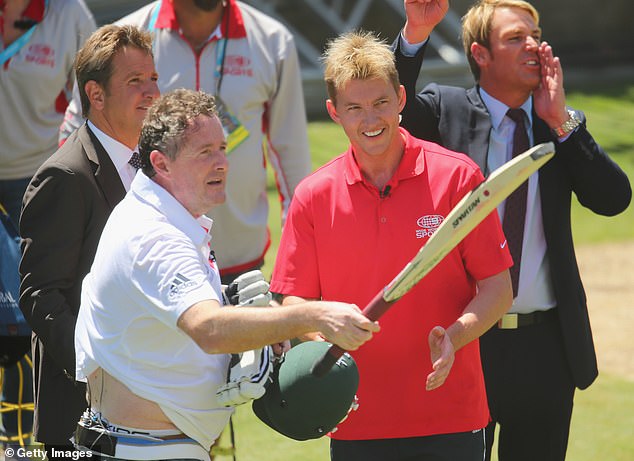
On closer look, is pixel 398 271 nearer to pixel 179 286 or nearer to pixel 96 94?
pixel 179 286

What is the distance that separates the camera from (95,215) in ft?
14.4

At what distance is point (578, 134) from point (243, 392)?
2.16 metres

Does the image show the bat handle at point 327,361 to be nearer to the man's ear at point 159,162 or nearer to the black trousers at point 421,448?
the black trousers at point 421,448

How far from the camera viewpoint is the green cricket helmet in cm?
369

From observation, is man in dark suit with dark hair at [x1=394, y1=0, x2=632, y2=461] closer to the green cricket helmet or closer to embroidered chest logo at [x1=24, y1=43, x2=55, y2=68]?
the green cricket helmet

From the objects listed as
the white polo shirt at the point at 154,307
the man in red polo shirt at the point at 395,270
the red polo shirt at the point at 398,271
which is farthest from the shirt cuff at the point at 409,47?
the white polo shirt at the point at 154,307

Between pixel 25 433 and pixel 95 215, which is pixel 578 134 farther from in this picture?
pixel 25 433

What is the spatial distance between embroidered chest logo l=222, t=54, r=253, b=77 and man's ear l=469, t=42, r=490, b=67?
5.03 ft

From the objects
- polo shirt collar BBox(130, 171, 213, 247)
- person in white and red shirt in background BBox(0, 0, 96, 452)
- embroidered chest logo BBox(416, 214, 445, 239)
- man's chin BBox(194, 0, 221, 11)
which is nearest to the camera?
polo shirt collar BBox(130, 171, 213, 247)

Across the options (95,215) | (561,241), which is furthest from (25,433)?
(561,241)

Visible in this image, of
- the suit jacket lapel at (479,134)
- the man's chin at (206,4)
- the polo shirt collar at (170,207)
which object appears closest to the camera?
the polo shirt collar at (170,207)

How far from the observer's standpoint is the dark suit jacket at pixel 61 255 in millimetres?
4250

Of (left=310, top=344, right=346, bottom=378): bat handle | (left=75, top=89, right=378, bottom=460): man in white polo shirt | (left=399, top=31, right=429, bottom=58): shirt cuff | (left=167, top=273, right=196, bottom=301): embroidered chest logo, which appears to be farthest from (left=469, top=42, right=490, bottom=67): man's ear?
(left=167, top=273, right=196, bottom=301): embroidered chest logo

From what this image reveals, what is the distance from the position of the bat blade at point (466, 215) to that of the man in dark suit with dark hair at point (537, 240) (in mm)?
1577
